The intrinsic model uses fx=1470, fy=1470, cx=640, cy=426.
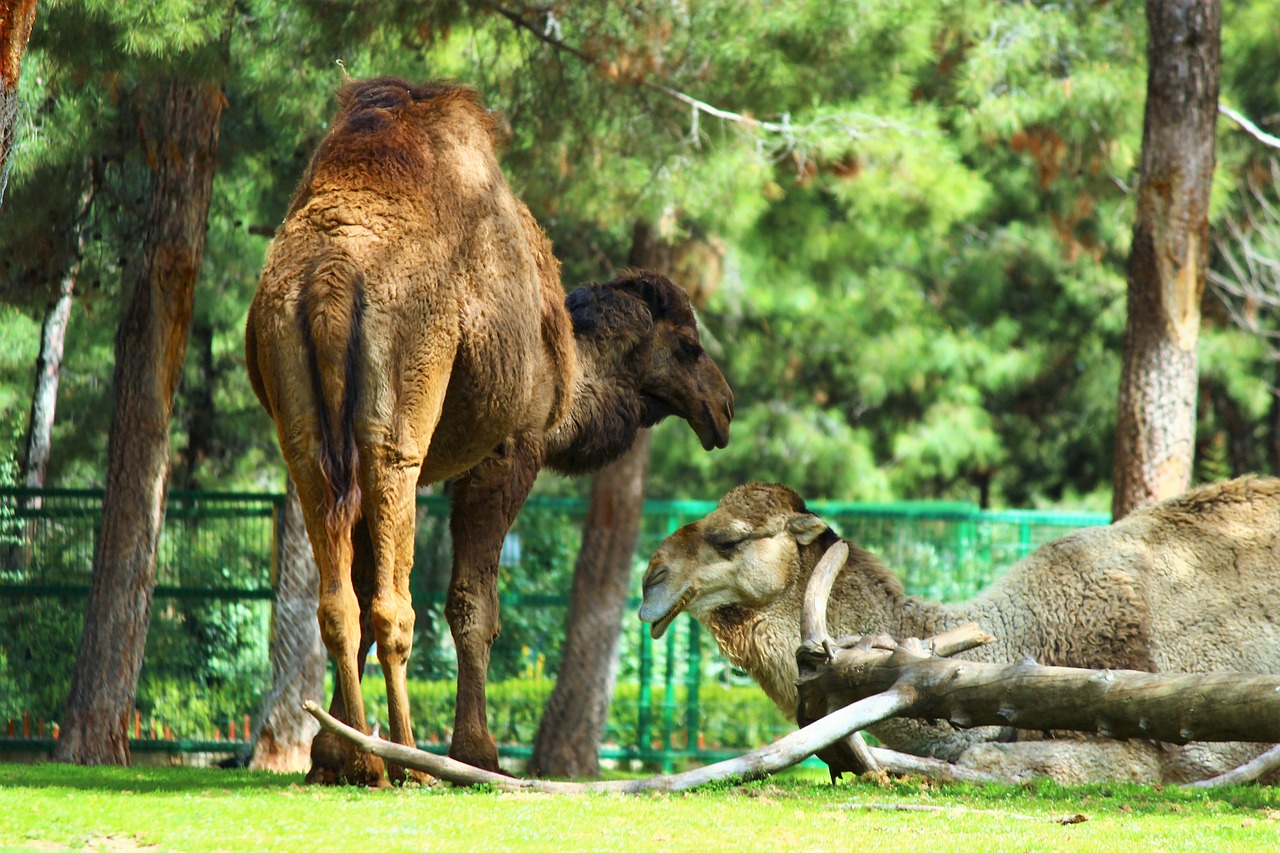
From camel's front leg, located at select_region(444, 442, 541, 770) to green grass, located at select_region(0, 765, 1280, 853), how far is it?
754 millimetres

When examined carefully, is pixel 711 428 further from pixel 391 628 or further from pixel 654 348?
pixel 391 628

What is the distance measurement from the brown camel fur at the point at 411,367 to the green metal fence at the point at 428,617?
5153mm

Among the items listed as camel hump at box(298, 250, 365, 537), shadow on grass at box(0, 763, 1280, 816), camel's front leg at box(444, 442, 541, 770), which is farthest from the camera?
camel's front leg at box(444, 442, 541, 770)

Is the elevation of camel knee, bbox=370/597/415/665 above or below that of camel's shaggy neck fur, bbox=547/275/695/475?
below

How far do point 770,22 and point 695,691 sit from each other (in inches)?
217

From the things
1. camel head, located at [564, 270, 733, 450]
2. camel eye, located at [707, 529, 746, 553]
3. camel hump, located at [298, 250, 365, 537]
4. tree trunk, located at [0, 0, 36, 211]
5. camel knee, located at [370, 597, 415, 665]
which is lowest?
camel knee, located at [370, 597, 415, 665]

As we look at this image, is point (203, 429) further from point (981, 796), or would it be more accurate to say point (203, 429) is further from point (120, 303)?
point (981, 796)

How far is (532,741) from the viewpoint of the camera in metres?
12.8

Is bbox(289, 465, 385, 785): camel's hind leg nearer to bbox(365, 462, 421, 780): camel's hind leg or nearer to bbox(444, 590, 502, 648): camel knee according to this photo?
bbox(365, 462, 421, 780): camel's hind leg

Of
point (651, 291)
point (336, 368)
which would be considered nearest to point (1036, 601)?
point (651, 291)

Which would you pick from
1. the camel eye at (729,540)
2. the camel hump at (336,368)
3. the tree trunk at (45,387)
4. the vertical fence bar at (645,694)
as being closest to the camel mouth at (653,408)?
the camel eye at (729,540)

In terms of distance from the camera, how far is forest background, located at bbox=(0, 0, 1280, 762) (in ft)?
28.8

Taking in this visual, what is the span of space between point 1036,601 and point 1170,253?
389 centimetres

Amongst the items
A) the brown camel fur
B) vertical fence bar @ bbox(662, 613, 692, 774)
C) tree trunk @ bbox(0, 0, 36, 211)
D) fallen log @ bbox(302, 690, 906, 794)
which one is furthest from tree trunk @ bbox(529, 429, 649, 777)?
tree trunk @ bbox(0, 0, 36, 211)
